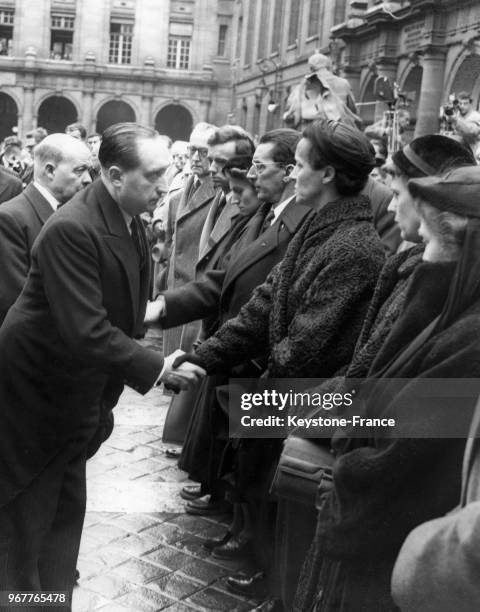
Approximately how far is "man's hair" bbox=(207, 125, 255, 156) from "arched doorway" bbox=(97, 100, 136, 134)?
49225mm

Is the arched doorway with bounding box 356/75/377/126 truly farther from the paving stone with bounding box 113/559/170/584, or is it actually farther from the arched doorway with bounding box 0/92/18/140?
the arched doorway with bounding box 0/92/18/140

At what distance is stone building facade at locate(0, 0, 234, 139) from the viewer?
53.5 meters

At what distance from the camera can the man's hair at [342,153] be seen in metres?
3.60

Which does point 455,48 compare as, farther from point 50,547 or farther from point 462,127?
point 50,547

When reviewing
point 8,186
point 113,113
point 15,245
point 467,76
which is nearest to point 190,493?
point 15,245

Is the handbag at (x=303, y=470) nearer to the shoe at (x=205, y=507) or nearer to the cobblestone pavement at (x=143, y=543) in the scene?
the cobblestone pavement at (x=143, y=543)

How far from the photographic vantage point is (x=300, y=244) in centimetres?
371

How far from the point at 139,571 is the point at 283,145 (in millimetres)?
2196

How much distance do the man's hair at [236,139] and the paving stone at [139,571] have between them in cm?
262

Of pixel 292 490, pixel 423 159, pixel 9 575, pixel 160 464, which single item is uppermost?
pixel 423 159

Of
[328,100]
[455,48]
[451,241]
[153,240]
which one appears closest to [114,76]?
[455,48]

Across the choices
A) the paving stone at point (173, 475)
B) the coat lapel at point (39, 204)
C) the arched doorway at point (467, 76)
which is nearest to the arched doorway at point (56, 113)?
the arched doorway at point (467, 76)

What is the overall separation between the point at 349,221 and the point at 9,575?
1.88 m

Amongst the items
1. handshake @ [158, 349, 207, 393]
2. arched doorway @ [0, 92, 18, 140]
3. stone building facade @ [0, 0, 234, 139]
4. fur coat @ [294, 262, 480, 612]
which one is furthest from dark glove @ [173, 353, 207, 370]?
arched doorway @ [0, 92, 18, 140]
